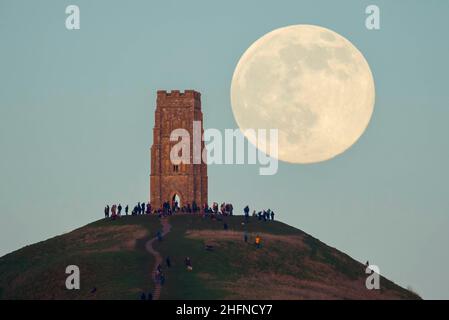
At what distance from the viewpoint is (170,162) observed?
150m

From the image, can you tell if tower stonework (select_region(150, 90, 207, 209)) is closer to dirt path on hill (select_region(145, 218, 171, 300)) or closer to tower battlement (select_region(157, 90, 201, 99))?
tower battlement (select_region(157, 90, 201, 99))

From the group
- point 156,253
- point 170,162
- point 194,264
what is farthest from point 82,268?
point 170,162

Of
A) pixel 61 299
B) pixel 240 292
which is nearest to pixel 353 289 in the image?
pixel 240 292

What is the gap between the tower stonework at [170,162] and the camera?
150125 mm

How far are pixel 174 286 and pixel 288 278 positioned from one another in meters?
14.9

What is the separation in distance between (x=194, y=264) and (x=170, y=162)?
3215 cm

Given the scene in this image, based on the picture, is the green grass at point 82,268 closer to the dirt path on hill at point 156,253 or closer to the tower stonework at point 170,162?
the dirt path on hill at point 156,253

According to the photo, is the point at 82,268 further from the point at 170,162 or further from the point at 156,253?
the point at 170,162

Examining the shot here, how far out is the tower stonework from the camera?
493ft

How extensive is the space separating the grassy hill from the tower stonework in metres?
13.1

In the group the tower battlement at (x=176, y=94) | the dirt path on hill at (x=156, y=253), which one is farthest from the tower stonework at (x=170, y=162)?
the dirt path on hill at (x=156, y=253)
